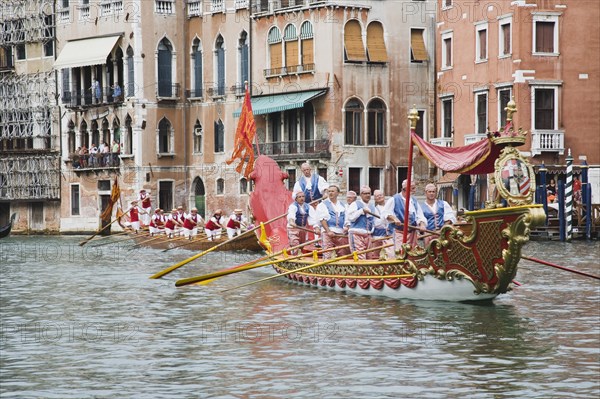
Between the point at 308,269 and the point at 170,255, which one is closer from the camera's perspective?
the point at 308,269

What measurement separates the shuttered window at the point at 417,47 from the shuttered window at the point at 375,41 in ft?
3.45

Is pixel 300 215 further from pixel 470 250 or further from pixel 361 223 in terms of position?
pixel 470 250

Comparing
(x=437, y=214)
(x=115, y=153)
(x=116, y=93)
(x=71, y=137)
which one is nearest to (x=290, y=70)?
(x=116, y=93)

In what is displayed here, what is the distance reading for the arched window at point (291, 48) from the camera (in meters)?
47.8

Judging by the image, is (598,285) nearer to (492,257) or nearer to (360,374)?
(492,257)

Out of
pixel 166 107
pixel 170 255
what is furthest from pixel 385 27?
pixel 170 255

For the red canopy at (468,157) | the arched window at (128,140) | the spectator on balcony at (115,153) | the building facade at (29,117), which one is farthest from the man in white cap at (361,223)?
the building facade at (29,117)

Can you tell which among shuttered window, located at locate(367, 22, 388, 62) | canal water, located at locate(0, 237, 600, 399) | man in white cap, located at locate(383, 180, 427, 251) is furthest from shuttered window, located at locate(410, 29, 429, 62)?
man in white cap, located at locate(383, 180, 427, 251)

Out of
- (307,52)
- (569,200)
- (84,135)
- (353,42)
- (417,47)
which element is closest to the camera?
(569,200)

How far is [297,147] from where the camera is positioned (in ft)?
157

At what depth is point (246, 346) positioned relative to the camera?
1694cm

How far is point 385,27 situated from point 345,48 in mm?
1530

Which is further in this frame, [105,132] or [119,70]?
[105,132]

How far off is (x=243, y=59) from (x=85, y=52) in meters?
7.17
